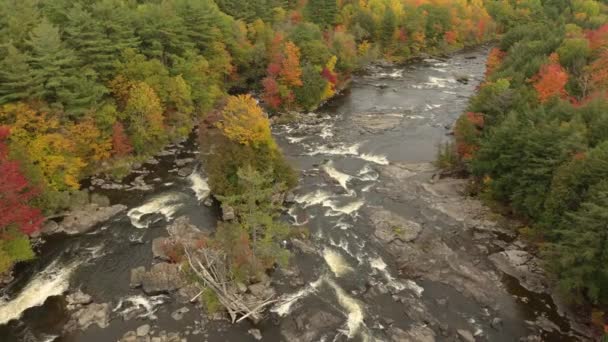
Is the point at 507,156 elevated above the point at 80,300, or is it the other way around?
the point at 507,156

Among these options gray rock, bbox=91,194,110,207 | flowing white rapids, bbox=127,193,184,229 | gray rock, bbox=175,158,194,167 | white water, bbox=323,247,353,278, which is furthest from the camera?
gray rock, bbox=175,158,194,167

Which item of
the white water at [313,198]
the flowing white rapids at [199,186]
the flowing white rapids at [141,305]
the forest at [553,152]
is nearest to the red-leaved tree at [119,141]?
the flowing white rapids at [199,186]

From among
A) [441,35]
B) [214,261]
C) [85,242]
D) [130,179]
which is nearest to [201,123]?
[130,179]

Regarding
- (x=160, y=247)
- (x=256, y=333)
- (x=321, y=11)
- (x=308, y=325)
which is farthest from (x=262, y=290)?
(x=321, y=11)

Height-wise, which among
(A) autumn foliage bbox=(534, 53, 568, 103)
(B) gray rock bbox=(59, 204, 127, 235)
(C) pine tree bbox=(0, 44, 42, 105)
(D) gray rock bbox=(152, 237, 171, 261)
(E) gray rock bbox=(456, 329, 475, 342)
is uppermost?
(C) pine tree bbox=(0, 44, 42, 105)

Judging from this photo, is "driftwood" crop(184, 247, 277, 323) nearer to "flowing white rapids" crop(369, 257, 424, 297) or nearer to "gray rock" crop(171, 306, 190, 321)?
"gray rock" crop(171, 306, 190, 321)

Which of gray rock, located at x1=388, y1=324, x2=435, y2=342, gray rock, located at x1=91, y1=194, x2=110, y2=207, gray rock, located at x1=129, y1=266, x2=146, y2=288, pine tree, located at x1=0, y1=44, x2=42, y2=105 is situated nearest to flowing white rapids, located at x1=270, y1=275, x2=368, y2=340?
gray rock, located at x1=388, y1=324, x2=435, y2=342

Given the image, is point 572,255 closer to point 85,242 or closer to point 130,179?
point 85,242
